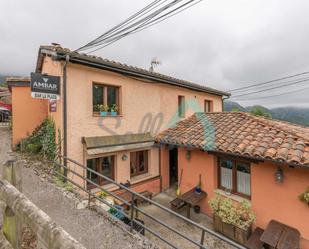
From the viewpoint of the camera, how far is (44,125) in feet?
33.0

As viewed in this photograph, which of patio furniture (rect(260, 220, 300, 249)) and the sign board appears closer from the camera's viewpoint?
patio furniture (rect(260, 220, 300, 249))

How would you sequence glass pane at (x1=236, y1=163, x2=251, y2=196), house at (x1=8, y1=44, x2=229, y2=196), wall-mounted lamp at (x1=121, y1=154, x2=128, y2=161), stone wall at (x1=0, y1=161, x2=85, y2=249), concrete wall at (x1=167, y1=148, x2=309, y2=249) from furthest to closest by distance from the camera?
wall-mounted lamp at (x1=121, y1=154, x2=128, y2=161)
glass pane at (x1=236, y1=163, x2=251, y2=196)
house at (x1=8, y1=44, x2=229, y2=196)
concrete wall at (x1=167, y1=148, x2=309, y2=249)
stone wall at (x1=0, y1=161, x2=85, y2=249)

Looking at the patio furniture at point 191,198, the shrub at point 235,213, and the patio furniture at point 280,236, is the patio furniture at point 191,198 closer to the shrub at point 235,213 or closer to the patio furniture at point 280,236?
the shrub at point 235,213

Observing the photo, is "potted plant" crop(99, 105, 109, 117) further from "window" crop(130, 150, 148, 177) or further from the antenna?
the antenna

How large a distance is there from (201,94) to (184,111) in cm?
263

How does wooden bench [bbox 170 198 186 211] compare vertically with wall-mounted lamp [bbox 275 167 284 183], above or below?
below

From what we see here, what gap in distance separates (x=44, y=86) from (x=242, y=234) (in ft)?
28.8

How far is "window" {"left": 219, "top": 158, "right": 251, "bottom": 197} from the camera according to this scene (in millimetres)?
8109

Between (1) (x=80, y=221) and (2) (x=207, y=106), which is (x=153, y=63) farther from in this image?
(1) (x=80, y=221)

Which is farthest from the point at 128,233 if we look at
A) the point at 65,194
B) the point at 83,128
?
the point at 83,128

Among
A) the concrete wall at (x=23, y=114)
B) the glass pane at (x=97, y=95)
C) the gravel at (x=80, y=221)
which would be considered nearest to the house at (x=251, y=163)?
the glass pane at (x=97, y=95)

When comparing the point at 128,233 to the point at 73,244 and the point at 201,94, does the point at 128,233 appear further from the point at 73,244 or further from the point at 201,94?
the point at 201,94

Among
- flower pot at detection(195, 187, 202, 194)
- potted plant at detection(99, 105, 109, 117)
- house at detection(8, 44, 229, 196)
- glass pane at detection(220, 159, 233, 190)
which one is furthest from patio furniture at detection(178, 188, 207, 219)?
potted plant at detection(99, 105, 109, 117)

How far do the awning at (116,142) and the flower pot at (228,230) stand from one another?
196 inches
